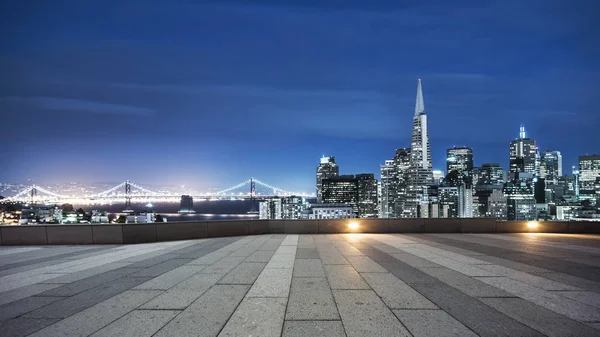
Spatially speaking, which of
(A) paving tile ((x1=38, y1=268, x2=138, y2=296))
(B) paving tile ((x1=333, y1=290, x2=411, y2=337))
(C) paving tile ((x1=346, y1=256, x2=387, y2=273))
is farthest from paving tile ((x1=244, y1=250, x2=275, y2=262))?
(B) paving tile ((x1=333, y1=290, x2=411, y2=337))

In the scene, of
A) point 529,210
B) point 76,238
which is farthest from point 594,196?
point 76,238

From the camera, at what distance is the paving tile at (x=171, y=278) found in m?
7.79

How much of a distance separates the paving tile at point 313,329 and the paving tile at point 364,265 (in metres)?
4.11

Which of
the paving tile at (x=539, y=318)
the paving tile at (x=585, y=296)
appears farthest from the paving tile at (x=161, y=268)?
the paving tile at (x=585, y=296)

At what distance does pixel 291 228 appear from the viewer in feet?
66.3

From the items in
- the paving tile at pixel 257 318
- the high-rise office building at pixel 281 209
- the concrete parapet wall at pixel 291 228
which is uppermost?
the paving tile at pixel 257 318

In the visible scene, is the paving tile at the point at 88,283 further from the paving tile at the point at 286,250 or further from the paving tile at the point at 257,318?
the paving tile at the point at 286,250

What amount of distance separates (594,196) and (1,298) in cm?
21779

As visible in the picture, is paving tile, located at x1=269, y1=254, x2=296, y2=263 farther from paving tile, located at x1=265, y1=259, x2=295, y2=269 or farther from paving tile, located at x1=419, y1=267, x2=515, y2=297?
paving tile, located at x1=419, y1=267, x2=515, y2=297

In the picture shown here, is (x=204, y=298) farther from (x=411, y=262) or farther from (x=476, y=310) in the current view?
(x=411, y=262)

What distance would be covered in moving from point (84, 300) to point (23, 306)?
106cm

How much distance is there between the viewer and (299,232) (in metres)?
20.2

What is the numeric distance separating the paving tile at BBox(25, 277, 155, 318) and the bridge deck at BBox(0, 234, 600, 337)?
0.03 metres

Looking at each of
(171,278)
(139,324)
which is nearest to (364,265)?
(171,278)
